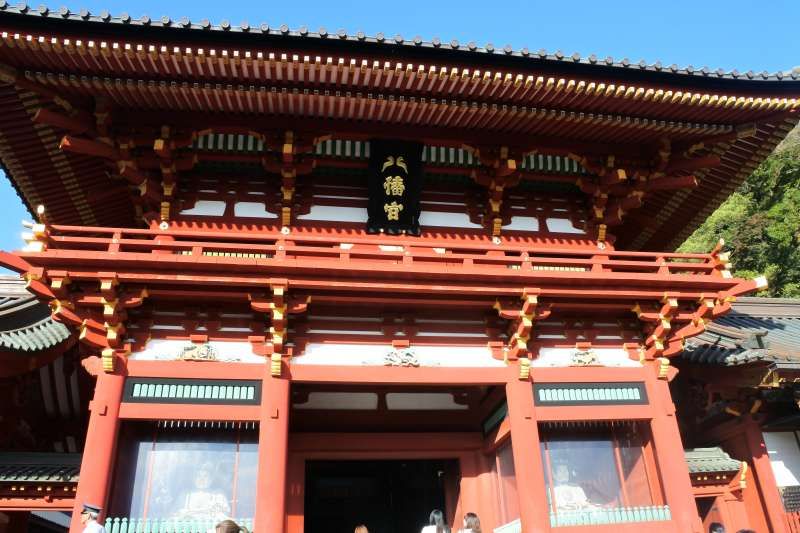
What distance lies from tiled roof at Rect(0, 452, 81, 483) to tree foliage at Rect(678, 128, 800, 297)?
31.8m

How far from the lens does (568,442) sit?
872cm

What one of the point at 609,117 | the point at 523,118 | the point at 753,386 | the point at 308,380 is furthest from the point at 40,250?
the point at 753,386

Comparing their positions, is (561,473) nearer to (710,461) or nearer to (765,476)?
(710,461)

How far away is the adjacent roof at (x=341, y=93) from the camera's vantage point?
754 centimetres

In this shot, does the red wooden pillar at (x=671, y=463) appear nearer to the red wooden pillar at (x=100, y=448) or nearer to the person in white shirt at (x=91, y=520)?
the person in white shirt at (x=91, y=520)

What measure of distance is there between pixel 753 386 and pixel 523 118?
5746 millimetres

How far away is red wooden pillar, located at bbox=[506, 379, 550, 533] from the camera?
768 centimetres

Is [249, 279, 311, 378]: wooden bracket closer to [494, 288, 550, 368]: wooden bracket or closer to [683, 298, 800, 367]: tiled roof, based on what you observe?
[494, 288, 550, 368]: wooden bracket

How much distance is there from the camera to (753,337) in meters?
9.48

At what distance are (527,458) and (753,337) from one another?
4.53m

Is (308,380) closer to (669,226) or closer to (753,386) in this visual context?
(753,386)

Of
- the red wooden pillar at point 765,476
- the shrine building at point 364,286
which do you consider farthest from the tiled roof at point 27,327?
the red wooden pillar at point 765,476

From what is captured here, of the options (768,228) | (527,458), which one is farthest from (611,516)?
(768,228)

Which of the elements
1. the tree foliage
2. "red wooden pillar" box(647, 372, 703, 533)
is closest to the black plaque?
"red wooden pillar" box(647, 372, 703, 533)
